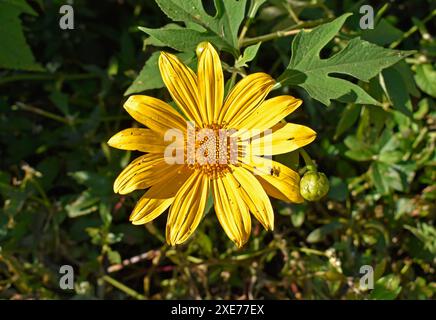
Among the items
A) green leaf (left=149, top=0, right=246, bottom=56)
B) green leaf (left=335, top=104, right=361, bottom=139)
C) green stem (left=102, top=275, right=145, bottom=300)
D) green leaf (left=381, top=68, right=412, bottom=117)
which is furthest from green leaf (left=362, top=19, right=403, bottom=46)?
green stem (left=102, top=275, right=145, bottom=300)

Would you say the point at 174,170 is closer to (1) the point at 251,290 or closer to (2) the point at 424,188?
(1) the point at 251,290

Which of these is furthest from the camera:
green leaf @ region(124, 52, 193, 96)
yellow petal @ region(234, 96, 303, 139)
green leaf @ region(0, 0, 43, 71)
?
green leaf @ region(0, 0, 43, 71)

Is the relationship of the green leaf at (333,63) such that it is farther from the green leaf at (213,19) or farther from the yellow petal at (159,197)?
the yellow petal at (159,197)

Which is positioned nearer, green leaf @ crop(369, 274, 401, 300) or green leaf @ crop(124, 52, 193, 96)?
green leaf @ crop(124, 52, 193, 96)

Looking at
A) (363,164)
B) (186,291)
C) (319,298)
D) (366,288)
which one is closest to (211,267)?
(186,291)

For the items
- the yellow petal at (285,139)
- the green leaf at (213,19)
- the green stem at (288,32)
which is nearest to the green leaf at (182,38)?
the green leaf at (213,19)

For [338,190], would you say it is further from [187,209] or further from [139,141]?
[139,141]

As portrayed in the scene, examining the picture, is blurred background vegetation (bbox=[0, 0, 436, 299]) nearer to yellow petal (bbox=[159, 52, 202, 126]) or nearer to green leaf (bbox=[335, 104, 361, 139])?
green leaf (bbox=[335, 104, 361, 139])
